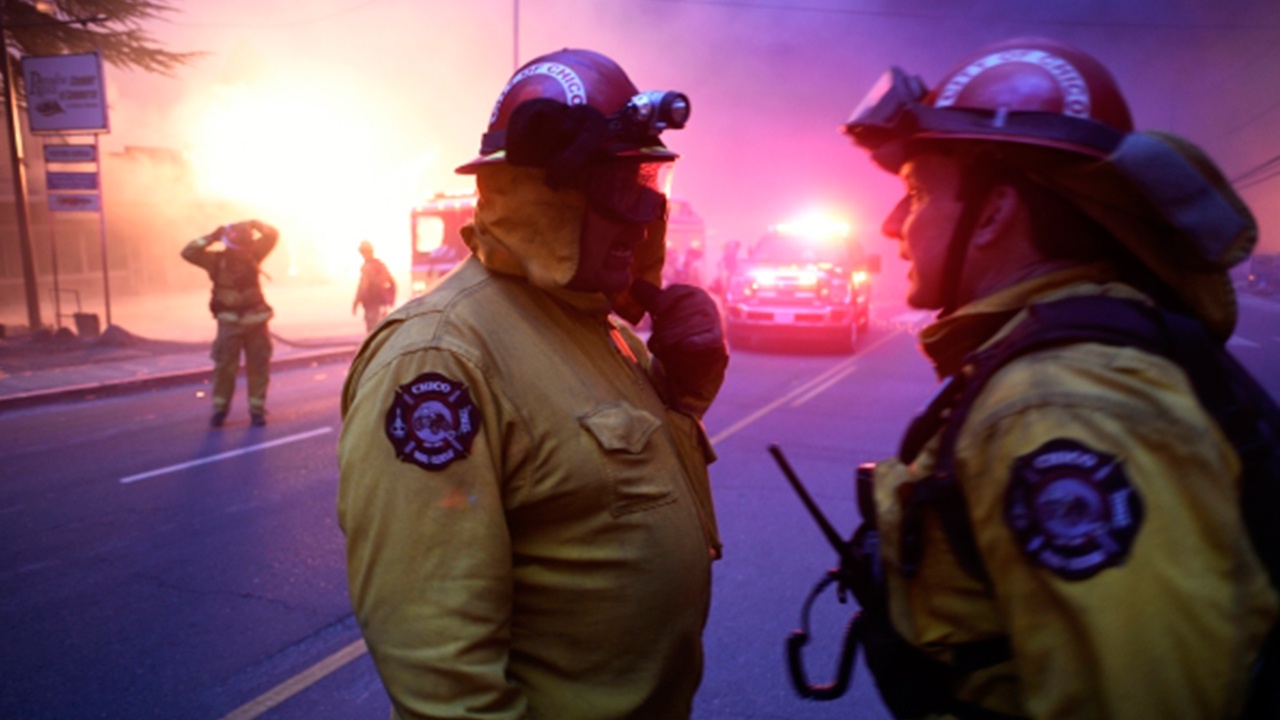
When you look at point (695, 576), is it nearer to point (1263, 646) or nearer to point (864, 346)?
point (1263, 646)

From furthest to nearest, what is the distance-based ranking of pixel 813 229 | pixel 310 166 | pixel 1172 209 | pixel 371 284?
pixel 310 166
pixel 813 229
pixel 371 284
pixel 1172 209

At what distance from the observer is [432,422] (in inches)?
54.7

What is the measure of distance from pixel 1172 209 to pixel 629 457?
90 centimetres

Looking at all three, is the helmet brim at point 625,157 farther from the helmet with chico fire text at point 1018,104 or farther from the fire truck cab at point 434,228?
the fire truck cab at point 434,228

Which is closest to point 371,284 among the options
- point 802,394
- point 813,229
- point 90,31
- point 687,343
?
point 813,229

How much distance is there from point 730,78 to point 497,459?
48.3 meters

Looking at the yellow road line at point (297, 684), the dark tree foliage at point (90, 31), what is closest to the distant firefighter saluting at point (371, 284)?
the dark tree foliage at point (90, 31)

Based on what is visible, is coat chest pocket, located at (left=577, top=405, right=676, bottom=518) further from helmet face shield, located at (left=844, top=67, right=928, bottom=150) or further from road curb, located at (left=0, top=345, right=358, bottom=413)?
road curb, located at (left=0, top=345, right=358, bottom=413)

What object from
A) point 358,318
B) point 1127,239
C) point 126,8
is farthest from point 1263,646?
point 126,8

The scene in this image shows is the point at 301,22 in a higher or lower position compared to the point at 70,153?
higher

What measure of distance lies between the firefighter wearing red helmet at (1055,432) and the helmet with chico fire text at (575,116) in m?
0.38

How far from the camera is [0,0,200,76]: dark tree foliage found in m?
17.8

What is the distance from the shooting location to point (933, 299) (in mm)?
1514

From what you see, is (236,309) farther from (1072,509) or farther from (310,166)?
(310,166)
